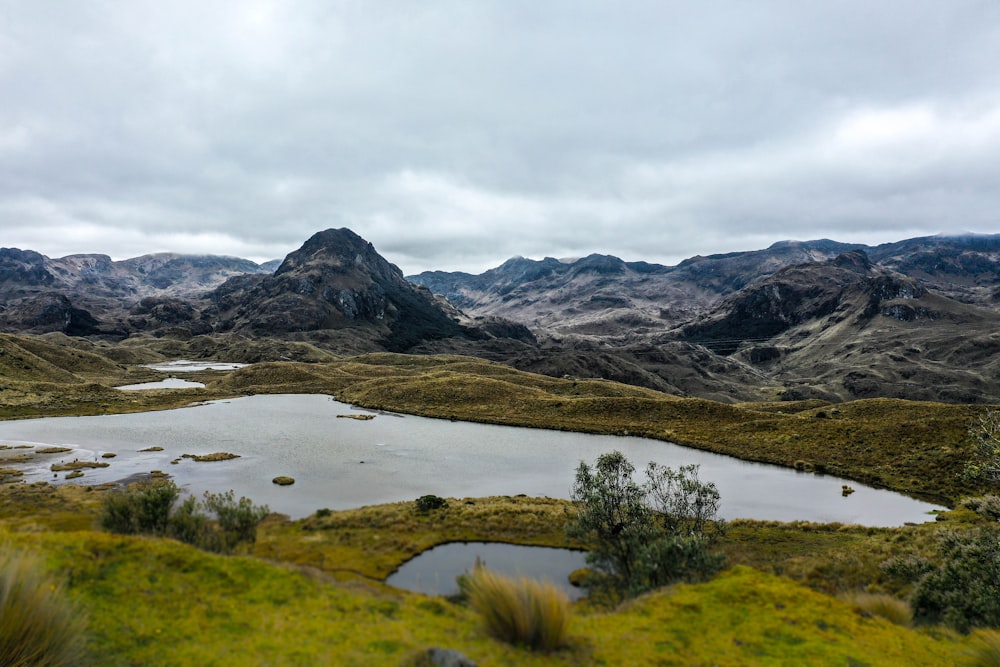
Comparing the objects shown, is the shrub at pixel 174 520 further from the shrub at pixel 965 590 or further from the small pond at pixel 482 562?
the shrub at pixel 965 590

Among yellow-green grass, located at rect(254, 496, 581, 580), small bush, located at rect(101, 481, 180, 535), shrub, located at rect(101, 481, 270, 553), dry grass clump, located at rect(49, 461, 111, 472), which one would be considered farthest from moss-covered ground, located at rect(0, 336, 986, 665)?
dry grass clump, located at rect(49, 461, 111, 472)

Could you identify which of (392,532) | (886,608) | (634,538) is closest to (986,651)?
(886,608)

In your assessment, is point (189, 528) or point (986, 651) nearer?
point (986, 651)

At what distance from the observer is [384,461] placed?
66500mm

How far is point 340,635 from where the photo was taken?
749 inches

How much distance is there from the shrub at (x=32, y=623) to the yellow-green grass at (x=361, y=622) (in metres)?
1.23

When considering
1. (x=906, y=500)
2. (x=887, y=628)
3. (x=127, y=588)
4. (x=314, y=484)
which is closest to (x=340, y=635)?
(x=127, y=588)

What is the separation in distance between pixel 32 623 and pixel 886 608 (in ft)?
115

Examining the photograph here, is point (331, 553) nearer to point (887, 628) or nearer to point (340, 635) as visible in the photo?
point (340, 635)

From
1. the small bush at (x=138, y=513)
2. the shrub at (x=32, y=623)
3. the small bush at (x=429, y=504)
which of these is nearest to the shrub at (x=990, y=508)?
the small bush at (x=429, y=504)

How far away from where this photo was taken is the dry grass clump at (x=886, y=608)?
2383 cm

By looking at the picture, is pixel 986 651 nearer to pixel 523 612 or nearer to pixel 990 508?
pixel 523 612

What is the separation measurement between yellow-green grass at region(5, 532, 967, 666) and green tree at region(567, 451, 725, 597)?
250 cm

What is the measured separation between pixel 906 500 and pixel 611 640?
5276 cm
